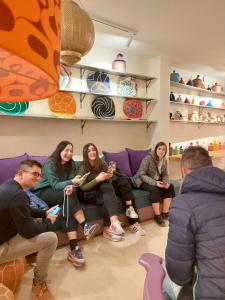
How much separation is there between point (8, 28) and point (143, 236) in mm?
2917

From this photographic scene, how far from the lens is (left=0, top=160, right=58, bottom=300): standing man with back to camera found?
163 cm

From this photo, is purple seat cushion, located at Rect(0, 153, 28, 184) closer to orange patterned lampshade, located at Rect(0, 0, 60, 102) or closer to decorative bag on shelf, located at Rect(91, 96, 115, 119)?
decorative bag on shelf, located at Rect(91, 96, 115, 119)

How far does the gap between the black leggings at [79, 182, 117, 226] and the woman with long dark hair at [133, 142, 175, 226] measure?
2.29 ft

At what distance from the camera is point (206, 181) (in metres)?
1.05

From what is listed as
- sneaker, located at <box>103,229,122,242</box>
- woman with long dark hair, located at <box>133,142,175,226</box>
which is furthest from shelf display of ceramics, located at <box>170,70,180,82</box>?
sneaker, located at <box>103,229,122,242</box>

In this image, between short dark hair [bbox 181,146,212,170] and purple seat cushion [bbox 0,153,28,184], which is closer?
short dark hair [bbox 181,146,212,170]

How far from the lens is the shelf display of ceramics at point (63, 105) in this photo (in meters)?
3.45

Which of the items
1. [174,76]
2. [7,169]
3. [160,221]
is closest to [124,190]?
[160,221]

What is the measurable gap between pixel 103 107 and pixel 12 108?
4.70ft

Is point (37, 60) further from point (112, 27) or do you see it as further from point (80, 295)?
point (112, 27)

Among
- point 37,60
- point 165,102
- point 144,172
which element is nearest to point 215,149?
point 165,102

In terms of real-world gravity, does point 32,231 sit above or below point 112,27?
below

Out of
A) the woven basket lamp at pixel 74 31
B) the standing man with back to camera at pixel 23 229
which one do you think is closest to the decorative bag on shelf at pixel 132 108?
the standing man with back to camera at pixel 23 229

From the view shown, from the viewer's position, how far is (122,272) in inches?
87.2
